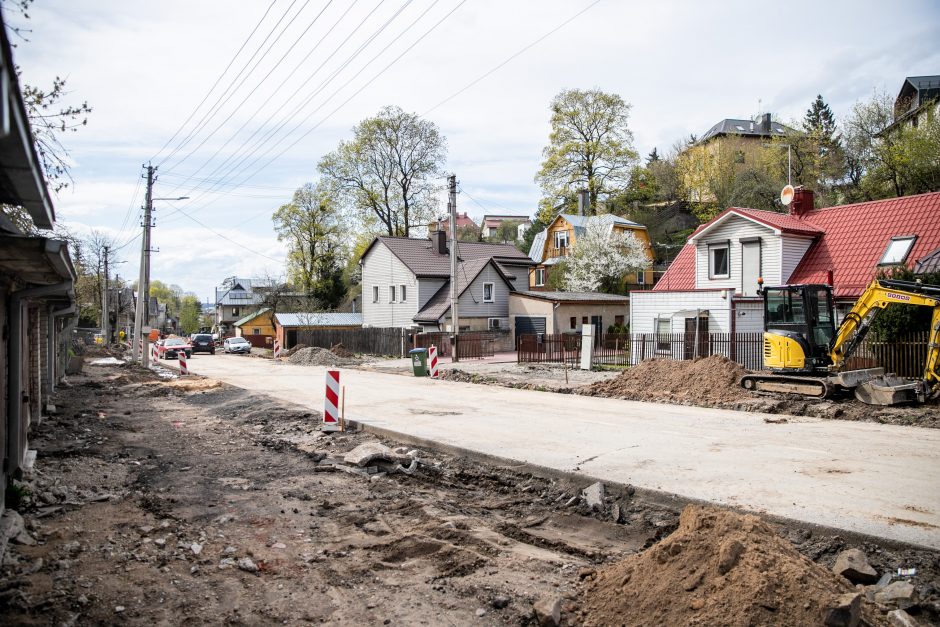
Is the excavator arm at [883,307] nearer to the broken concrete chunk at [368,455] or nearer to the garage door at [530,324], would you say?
the broken concrete chunk at [368,455]

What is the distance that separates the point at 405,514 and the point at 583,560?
7.16 feet

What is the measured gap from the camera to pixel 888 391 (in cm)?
1449

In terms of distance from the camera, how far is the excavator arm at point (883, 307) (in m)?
14.1

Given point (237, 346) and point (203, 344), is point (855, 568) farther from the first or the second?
point (203, 344)

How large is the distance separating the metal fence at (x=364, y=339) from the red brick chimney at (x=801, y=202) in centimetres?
2255

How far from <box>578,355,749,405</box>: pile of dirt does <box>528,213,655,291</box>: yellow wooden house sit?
96.3 ft

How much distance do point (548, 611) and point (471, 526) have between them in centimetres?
226

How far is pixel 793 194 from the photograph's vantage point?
88.4ft

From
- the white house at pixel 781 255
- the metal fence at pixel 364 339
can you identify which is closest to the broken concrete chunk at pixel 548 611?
the white house at pixel 781 255

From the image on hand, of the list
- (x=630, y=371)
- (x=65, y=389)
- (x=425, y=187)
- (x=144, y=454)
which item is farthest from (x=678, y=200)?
(x=144, y=454)

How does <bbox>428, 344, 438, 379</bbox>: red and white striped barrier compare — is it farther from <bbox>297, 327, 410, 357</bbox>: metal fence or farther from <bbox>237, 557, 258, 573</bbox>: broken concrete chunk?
<bbox>237, 557, 258, 573</bbox>: broken concrete chunk

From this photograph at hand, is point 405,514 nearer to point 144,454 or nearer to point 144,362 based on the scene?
point 144,454

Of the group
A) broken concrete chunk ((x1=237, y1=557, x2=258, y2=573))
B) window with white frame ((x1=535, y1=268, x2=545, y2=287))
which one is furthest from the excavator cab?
window with white frame ((x1=535, y1=268, x2=545, y2=287))

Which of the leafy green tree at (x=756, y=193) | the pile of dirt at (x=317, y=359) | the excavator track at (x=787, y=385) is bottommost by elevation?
the pile of dirt at (x=317, y=359)
